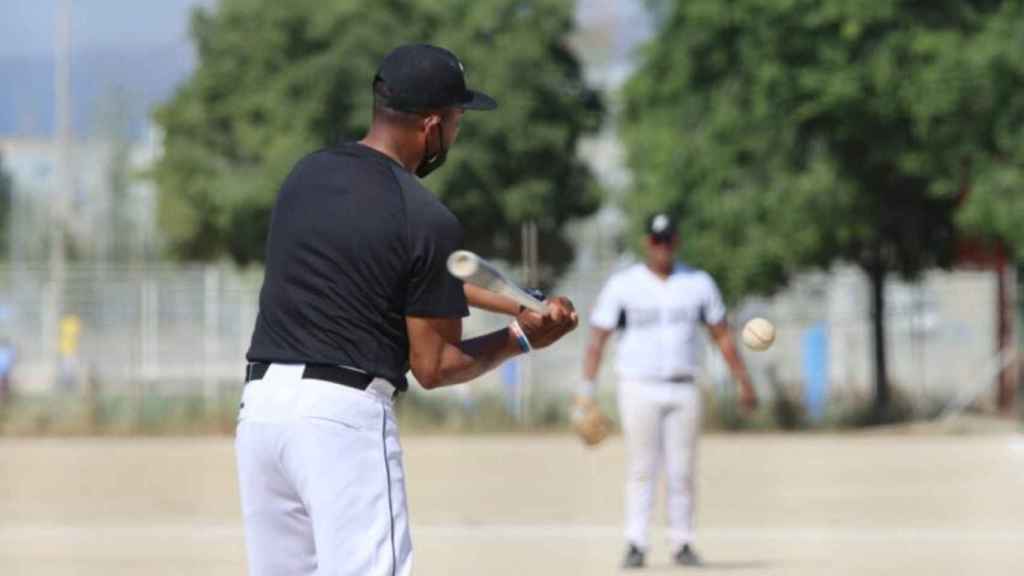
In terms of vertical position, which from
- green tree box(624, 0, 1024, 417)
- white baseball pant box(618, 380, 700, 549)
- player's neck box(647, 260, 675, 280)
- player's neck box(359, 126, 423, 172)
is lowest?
white baseball pant box(618, 380, 700, 549)

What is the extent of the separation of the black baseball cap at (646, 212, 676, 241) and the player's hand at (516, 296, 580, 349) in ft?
24.8

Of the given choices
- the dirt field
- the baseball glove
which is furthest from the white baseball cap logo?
the dirt field

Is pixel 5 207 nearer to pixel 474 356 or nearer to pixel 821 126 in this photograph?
pixel 821 126

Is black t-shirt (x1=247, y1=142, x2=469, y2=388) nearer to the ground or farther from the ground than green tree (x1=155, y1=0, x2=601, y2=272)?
nearer to the ground

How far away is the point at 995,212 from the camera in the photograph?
33406 millimetres

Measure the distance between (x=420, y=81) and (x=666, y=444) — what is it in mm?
7953

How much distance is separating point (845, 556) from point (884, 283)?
23729mm

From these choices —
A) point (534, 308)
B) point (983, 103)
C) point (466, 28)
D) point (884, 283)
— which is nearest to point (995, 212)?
point (983, 103)

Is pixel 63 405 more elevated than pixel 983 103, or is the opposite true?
pixel 983 103

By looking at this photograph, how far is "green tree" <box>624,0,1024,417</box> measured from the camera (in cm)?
3378

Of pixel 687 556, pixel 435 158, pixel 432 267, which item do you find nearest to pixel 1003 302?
pixel 687 556

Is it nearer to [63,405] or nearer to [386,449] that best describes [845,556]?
[386,449]

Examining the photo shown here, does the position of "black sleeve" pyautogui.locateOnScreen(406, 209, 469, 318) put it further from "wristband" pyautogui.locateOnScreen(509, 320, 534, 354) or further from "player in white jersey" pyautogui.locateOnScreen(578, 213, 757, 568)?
"player in white jersey" pyautogui.locateOnScreen(578, 213, 757, 568)

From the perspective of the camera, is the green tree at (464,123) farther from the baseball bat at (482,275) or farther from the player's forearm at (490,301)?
the baseball bat at (482,275)
